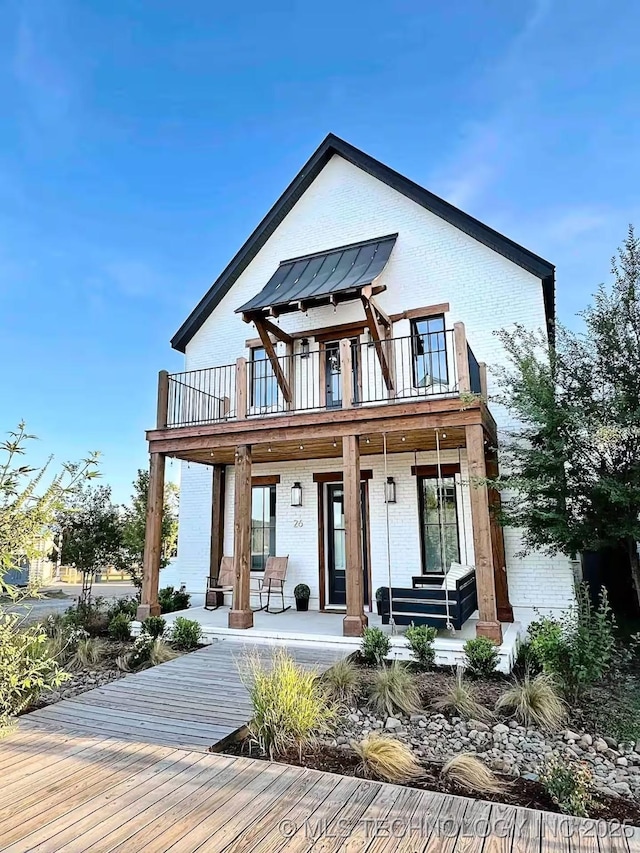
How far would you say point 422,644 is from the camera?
6309mm

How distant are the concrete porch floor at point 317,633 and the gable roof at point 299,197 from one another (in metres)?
6.04

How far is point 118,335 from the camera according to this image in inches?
741

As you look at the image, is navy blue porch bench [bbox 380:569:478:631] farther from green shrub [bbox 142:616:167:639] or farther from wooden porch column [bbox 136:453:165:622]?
wooden porch column [bbox 136:453:165:622]

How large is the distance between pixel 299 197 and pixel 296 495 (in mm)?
6611

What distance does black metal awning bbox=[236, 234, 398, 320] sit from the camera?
8.66m

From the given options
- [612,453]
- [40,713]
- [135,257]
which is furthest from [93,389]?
[612,453]

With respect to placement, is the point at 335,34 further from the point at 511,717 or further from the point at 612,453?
the point at 511,717

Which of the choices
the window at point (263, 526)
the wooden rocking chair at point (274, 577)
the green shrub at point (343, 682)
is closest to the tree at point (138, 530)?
the window at point (263, 526)

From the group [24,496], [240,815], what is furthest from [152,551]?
[240,815]

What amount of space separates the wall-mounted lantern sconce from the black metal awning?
11.4 ft

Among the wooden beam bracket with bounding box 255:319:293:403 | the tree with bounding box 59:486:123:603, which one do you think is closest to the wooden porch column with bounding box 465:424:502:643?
the wooden beam bracket with bounding box 255:319:293:403

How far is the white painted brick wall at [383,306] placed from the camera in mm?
8867

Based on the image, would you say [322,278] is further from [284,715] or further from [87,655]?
[284,715]

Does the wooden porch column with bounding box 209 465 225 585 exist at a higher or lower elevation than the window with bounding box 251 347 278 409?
lower
